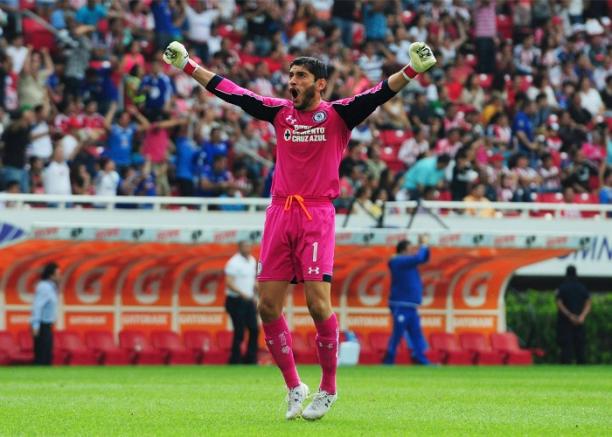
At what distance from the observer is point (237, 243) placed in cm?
2347

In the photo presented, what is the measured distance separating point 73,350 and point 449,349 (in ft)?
21.6

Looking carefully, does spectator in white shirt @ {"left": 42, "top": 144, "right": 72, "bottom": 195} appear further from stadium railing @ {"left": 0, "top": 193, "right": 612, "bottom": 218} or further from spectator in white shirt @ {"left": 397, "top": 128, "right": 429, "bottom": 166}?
spectator in white shirt @ {"left": 397, "top": 128, "right": 429, "bottom": 166}

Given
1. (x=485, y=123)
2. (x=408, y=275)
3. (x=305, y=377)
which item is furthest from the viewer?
(x=485, y=123)

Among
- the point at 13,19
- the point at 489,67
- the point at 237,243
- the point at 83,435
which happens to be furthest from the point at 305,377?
the point at 489,67

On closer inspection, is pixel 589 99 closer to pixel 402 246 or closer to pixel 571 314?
pixel 571 314

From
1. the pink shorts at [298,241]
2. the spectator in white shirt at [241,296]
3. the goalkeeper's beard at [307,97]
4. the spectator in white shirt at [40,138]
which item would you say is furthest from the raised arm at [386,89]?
the spectator in white shirt at [40,138]

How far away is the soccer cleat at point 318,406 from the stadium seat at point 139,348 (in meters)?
13.4

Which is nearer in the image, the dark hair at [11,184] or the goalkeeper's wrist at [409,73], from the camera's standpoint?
the goalkeeper's wrist at [409,73]

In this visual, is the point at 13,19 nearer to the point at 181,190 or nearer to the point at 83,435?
the point at 181,190

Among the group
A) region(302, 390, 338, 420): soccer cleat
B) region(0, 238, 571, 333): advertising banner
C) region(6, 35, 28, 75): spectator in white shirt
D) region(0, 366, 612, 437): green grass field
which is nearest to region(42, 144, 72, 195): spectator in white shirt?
region(0, 238, 571, 333): advertising banner

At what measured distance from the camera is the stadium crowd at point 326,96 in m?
25.1

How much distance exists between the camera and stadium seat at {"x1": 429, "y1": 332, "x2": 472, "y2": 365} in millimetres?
25672

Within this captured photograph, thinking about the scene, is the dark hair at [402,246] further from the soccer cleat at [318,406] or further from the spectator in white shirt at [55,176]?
the soccer cleat at [318,406]

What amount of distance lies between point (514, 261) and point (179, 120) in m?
6.26
